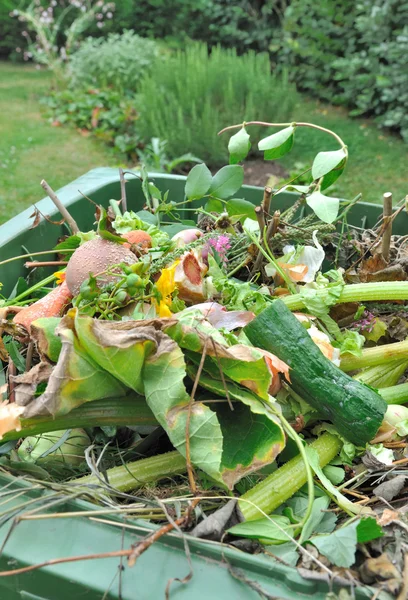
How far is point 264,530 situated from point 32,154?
16.8 ft

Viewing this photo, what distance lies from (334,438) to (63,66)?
Answer: 24.4ft

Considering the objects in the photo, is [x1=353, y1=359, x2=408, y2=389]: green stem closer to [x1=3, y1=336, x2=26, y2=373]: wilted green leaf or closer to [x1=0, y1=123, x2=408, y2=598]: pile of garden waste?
[x1=0, y1=123, x2=408, y2=598]: pile of garden waste

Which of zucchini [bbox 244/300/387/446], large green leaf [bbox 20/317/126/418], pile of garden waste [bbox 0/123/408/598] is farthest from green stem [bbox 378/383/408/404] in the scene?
large green leaf [bbox 20/317/126/418]

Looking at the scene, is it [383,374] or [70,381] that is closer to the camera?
[70,381]

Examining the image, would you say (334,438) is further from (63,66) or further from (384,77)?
(63,66)

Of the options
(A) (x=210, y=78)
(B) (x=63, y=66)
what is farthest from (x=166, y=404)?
(B) (x=63, y=66)

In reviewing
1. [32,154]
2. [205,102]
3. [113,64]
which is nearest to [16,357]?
→ [205,102]

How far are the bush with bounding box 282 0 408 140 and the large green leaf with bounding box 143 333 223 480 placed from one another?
15.8ft

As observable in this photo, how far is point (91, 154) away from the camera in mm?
5496

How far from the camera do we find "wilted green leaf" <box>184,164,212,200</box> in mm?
1732

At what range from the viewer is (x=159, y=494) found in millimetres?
1124

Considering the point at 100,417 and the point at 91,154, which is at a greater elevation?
the point at 100,417

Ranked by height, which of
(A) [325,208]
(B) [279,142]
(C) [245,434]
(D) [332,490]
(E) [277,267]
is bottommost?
(D) [332,490]

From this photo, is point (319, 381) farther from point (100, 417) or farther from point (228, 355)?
point (100, 417)
